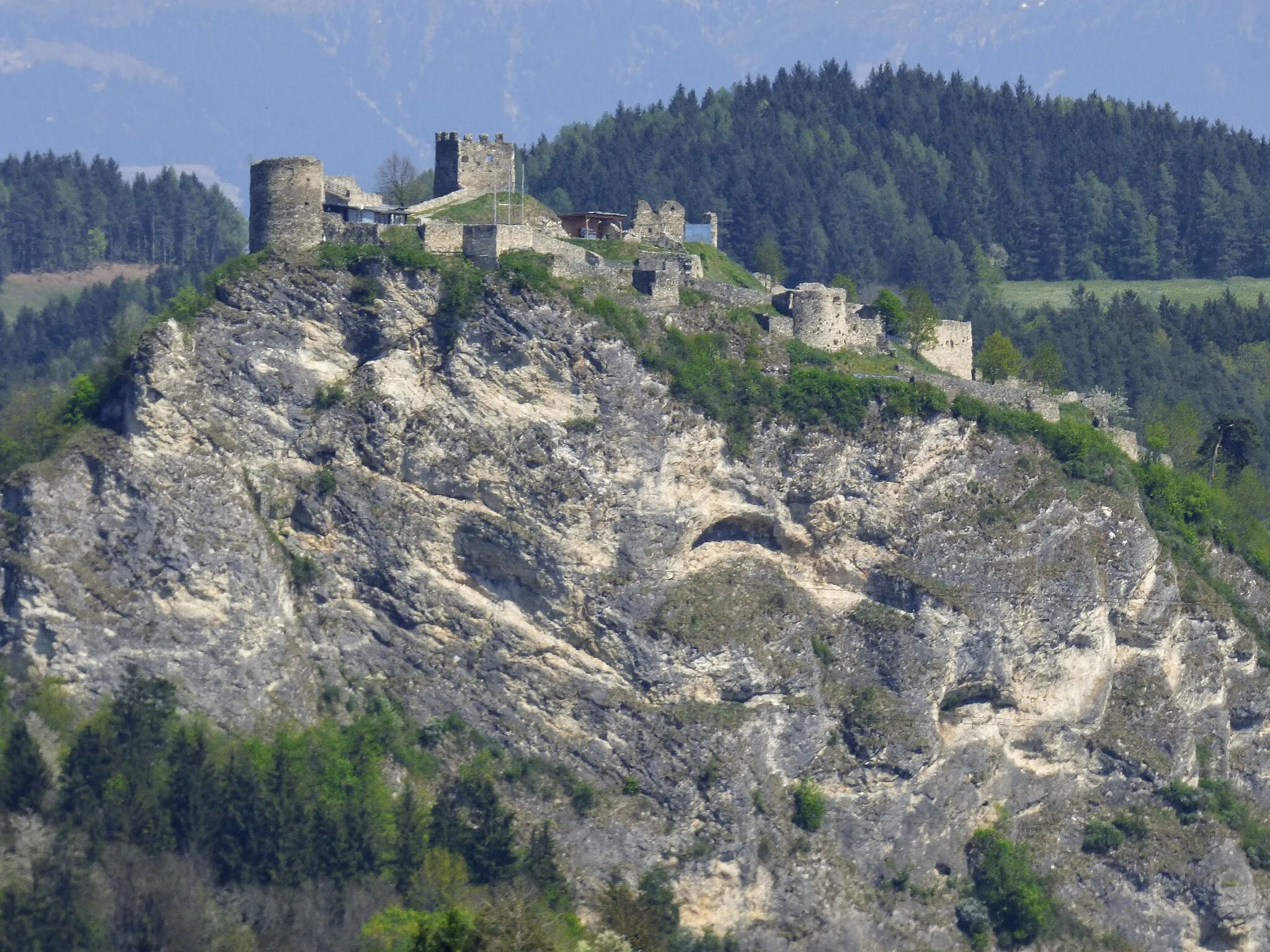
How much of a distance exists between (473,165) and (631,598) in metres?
15.3

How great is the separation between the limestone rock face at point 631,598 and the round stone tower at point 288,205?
141 centimetres

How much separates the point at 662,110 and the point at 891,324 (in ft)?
232

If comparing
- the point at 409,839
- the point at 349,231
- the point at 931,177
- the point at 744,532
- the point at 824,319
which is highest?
the point at 931,177

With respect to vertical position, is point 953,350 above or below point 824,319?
below

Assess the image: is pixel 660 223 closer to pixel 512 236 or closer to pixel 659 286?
pixel 659 286

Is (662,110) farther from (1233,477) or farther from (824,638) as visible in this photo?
(824,638)

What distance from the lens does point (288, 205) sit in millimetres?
64812

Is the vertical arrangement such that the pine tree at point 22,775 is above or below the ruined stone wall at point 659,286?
below

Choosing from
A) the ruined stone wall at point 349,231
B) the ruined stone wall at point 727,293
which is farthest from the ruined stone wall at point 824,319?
the ruined stone wall at point 349,231

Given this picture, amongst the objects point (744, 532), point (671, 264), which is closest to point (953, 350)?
point (671, 264)

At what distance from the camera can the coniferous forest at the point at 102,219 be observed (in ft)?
469

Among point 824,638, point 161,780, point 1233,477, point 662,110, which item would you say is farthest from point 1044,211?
point 161,780

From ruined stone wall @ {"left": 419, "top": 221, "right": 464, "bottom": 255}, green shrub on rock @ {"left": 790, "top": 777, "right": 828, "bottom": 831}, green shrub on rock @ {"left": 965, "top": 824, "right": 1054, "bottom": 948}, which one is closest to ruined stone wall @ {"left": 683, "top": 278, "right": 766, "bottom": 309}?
ruined stone wall @ {"left": 419, "top": 221, "right": 464, "bottom": 255}

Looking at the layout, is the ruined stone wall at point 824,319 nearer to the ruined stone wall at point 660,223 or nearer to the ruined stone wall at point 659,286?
the ruined stone wall at point 659,286
